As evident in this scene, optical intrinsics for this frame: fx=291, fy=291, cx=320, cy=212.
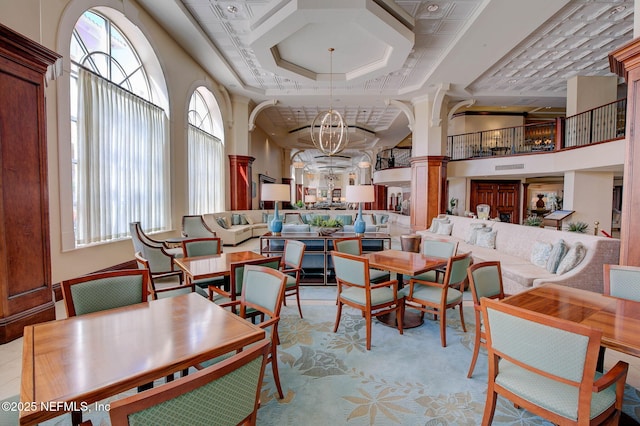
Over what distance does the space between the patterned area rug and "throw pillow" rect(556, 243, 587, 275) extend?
59.5 inches

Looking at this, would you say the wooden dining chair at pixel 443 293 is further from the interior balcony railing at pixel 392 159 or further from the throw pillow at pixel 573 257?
the interior balcony railing at pixel 392 159

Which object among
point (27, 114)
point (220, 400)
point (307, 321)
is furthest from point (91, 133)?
point (220, 400)

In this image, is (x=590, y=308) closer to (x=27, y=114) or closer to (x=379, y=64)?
(x=27, y=114)

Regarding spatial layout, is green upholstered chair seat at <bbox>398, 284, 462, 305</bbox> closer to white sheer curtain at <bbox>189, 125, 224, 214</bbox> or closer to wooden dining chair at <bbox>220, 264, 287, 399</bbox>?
wooden dining chair at <bbox>220, 264, 287, 399</bbox>

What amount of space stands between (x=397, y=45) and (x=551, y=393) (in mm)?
5514

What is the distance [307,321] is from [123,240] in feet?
11.3

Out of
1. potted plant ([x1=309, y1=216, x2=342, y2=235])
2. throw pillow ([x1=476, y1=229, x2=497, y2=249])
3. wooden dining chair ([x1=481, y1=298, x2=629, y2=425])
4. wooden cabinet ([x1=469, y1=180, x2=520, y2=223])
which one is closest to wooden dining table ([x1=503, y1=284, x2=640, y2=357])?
wooden dining chair ([x1=481, y1=298, x2=629, y2=425])

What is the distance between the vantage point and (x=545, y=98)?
8781 mm

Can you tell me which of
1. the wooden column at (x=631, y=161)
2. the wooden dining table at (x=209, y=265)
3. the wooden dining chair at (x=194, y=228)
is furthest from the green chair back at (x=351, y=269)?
the wooden dining chair at (x=194, y=228)

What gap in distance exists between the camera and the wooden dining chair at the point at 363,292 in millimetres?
2666

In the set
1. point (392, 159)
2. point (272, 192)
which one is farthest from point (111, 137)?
point (392, 159)

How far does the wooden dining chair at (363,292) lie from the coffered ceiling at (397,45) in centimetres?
386

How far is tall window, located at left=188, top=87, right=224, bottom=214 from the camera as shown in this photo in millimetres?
7227

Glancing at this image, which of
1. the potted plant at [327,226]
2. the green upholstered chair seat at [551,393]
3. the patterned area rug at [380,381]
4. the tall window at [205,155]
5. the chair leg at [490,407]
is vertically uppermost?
the tall window at [205,155]
